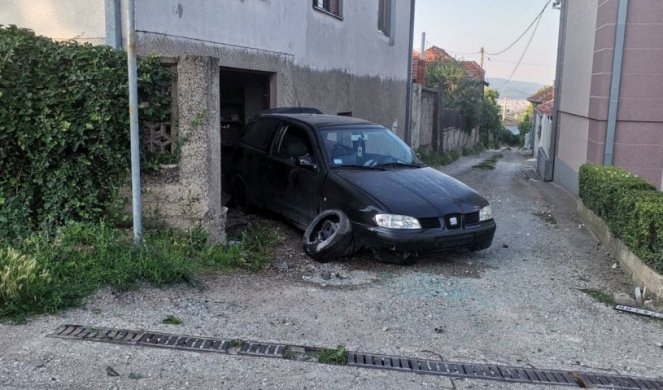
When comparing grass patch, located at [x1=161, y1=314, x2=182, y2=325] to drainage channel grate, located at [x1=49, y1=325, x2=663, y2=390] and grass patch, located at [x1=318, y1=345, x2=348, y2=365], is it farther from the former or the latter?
grass patch, located at [x1=318, y1=345, x2=348, y2=365]

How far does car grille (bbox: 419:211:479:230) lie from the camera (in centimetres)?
658

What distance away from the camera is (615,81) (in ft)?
36.4

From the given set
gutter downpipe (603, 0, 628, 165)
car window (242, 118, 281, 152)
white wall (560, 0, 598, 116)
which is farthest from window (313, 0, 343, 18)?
gutter downpipe (603, 0, 628, 165)

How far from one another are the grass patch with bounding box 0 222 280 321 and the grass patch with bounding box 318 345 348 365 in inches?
75.5

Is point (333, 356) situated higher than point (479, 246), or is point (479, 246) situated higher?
point (479, 246)

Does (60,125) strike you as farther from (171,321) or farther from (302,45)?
(302,45)

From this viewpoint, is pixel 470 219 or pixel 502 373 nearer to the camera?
pixel 502 373

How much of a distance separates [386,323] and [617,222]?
3.82 meters

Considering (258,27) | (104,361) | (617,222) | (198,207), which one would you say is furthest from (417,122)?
(104,361)

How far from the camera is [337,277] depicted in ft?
21.2

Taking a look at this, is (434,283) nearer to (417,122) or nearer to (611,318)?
(611,318)

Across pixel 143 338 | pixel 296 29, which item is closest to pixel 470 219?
pixel 143 338

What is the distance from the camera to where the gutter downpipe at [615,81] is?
35.9 feet

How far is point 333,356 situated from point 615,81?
354 inches
